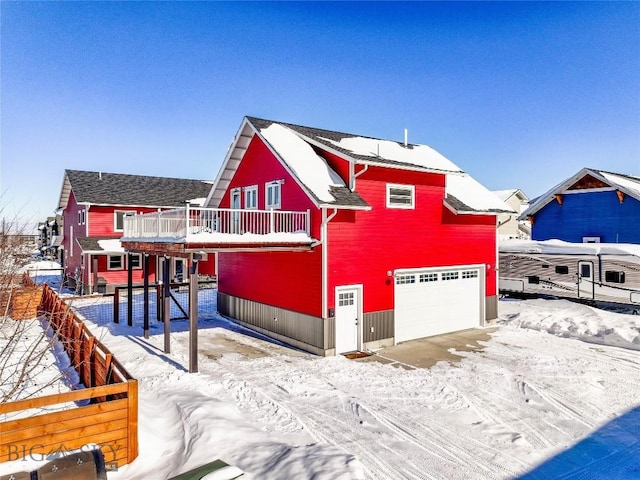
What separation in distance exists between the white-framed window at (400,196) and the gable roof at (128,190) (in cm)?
1954

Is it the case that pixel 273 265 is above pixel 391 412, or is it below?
above

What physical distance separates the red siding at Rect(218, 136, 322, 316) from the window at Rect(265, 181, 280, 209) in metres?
0.28

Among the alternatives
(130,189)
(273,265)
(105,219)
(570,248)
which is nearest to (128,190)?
(130,189)

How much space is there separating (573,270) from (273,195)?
17.2 m

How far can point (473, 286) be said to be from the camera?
17.7 metres

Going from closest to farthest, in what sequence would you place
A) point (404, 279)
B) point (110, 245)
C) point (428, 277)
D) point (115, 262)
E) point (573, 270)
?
point (404, 279), point (428, 277), point (573, 270), point (110, 245), point (115, 262)

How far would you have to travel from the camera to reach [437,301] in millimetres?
16375

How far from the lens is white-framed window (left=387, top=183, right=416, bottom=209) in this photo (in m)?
15.2

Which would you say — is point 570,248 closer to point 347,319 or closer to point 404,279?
point 404,279

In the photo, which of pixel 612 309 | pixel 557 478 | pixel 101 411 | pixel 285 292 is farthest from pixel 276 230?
pixel 612 309

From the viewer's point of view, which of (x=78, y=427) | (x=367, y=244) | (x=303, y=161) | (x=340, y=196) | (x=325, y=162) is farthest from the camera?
(x=325, y=162)

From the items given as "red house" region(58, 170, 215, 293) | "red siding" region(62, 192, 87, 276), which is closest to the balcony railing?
"red house" region(58, 170, 215, 293)

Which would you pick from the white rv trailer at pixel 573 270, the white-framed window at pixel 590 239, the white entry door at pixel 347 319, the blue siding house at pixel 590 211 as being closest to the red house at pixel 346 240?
the white entry door at pixel 347 319

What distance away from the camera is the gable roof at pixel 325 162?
13867mm
